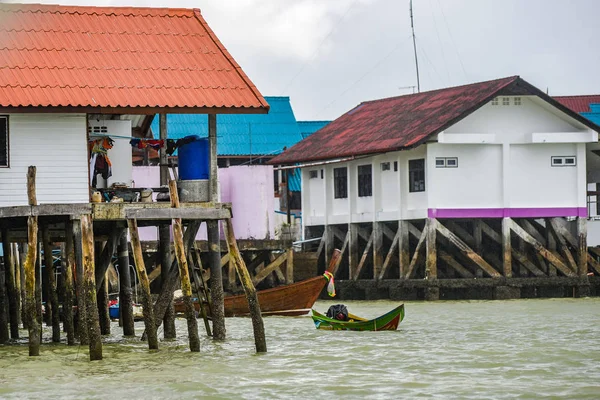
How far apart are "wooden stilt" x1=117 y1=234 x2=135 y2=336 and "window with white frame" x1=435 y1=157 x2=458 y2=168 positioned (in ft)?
48.5

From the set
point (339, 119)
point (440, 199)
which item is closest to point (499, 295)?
point (440, 199)

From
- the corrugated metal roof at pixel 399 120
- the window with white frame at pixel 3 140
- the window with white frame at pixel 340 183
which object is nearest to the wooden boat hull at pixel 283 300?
the corrugated metal roof at pixel 399 120

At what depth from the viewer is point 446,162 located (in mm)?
40125

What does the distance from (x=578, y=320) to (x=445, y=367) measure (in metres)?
10.5

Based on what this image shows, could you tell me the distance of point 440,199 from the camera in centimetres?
3981

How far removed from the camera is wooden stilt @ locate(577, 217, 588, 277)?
4009cm

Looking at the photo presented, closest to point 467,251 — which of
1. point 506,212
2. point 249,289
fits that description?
point 506,212

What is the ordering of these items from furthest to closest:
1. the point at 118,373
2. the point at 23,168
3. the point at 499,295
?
the point at 499,295
the point at 23,168
the point at 118,373

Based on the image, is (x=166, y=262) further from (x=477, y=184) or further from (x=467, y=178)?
(x=477, y=184)

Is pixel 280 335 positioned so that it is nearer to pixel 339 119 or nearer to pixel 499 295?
pixel 499 295

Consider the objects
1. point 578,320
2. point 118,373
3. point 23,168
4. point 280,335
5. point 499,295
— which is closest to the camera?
point 118,373

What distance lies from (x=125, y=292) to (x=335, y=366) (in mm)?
7283

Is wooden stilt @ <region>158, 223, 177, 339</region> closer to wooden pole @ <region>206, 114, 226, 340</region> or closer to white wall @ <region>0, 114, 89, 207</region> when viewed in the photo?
wooden pole @ <region>206, 114, 226, 340</region>

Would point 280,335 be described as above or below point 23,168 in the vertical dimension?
below
